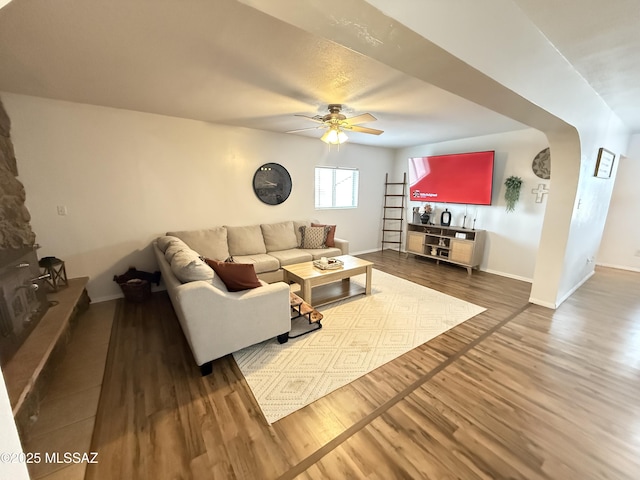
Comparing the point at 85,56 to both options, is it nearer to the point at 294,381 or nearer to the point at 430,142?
the point at 294,381

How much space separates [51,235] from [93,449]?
8.75 feet

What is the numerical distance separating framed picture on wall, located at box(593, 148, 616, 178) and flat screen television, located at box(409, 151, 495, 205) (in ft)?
4.14

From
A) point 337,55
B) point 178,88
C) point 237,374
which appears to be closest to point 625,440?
point 237,374

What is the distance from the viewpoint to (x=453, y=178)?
4.81m

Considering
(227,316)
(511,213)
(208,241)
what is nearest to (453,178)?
(511,213)

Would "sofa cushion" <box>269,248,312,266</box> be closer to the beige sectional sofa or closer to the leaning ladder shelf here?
the beige sectional sofa

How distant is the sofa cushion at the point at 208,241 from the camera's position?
353 centimetres

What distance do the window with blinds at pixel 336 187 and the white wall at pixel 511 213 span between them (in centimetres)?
204

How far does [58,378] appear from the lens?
1.99 metres

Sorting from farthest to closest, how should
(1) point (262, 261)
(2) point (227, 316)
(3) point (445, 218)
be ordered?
(3) point (445, 218) < (1) point (262, 261) < (2) point (227, 316)

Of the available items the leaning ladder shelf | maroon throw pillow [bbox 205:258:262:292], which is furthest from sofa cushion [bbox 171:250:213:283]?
the leaning ladder shelf

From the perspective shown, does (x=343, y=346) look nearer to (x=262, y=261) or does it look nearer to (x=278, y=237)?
(x=262, y=261)

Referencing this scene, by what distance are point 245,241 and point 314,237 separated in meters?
1.13

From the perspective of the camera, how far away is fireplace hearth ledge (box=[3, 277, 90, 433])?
146 cm
